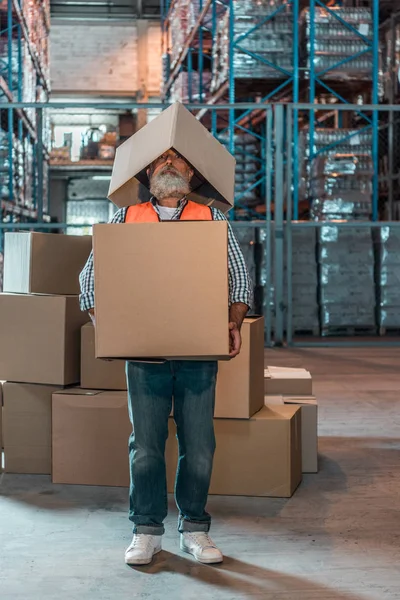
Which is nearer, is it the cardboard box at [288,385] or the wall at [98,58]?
the cardboard box at [288,385]

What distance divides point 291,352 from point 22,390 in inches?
202

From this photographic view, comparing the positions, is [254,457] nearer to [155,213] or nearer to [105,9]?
[155,213]

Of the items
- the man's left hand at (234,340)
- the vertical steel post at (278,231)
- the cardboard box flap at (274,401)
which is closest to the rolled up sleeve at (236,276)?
the man's left hand at (234,340)

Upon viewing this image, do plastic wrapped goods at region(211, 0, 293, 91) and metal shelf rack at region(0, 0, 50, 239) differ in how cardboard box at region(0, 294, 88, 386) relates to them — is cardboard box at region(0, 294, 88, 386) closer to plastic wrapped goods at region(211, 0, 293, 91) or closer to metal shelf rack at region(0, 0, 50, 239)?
metal shelf rack at region(0, 0, 50, 239)

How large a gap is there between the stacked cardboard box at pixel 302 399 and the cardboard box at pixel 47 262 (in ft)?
3.88

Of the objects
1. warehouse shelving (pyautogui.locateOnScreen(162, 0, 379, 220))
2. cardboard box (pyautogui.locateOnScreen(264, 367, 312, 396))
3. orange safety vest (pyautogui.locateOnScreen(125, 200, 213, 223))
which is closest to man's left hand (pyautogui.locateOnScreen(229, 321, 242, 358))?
orange safety vest (pyautogui.locateOnScreen(125, 200, 213, 223))

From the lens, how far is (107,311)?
286cm

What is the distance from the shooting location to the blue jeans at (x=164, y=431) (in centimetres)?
293

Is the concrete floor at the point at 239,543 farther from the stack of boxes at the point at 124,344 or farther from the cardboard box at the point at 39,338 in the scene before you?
the cardboard box at the point at 39,338

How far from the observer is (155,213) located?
2996 mm

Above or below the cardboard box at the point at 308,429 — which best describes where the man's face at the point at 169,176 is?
above

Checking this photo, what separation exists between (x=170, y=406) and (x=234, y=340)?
1.11 ft

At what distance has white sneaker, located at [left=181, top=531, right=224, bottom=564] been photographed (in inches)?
118

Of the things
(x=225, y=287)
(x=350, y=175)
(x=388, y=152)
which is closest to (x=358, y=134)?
(x=350, y=175)
